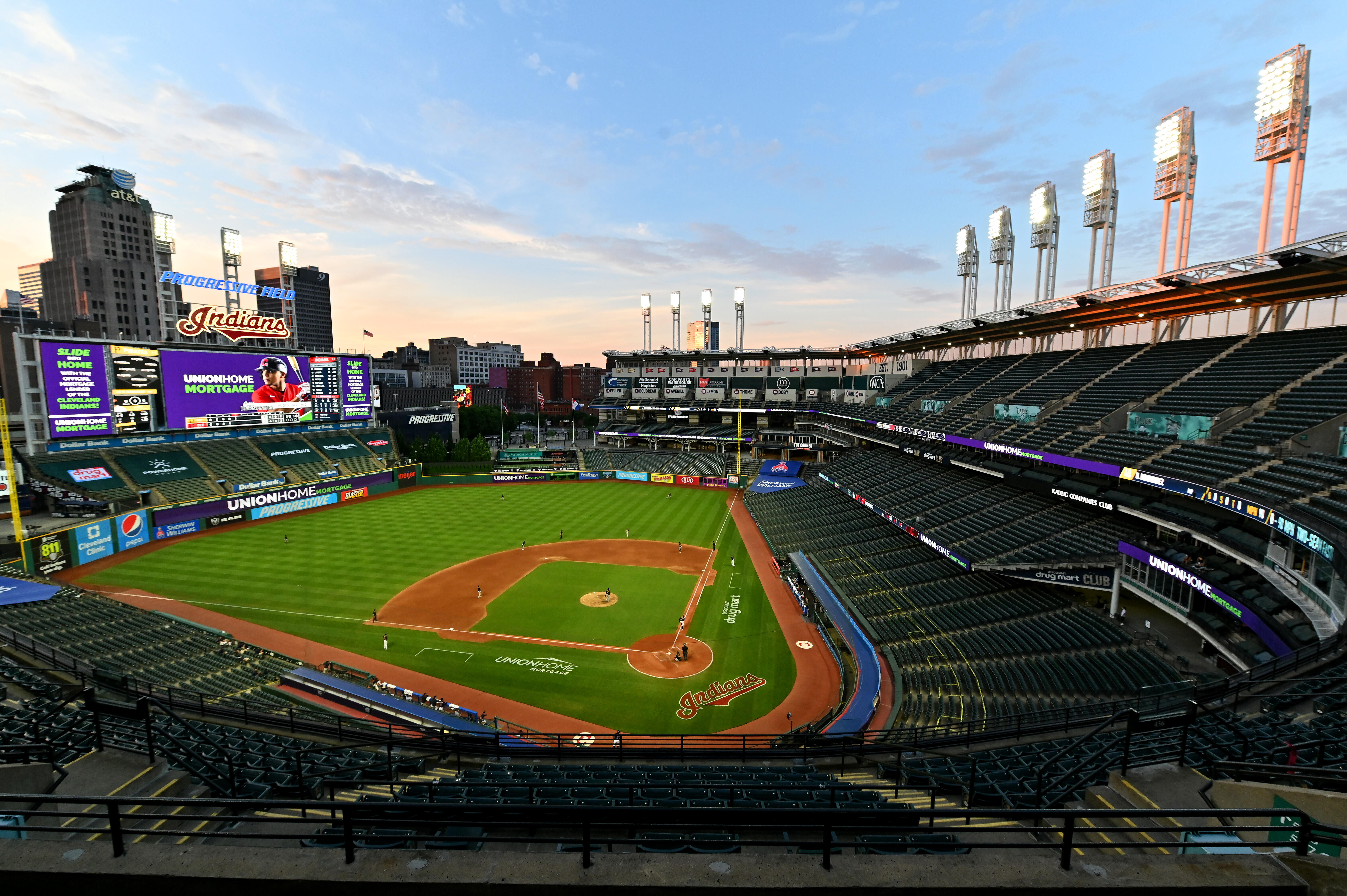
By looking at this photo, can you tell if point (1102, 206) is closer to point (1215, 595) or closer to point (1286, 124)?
point (1286, 124)

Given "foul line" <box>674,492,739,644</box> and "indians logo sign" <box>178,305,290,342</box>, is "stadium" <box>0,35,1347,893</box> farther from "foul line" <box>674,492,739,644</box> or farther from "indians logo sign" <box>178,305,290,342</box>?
"indians logo sign" <box>178,305,290,342</box>

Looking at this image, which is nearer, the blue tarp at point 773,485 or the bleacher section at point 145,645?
the bleacher section at point 145,645

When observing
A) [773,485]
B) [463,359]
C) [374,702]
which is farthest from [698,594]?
[463,359]

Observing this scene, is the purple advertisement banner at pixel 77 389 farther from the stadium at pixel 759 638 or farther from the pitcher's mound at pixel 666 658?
the pitcher's mound at pixel 666 658

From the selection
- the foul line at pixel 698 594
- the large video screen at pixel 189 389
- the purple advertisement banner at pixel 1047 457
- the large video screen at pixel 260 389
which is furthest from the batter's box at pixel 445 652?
the large video screen at pixel 260 389

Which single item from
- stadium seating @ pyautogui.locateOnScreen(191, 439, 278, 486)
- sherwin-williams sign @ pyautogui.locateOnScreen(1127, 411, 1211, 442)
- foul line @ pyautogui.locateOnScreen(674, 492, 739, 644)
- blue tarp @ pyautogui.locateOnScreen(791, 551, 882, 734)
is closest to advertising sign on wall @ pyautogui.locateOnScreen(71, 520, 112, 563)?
stadium seating @ pyautogui.locateOnScreen(191, 439, 278, 486)

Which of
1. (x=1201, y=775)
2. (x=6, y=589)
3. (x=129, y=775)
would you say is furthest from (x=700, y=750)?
(x=6, y=589)
